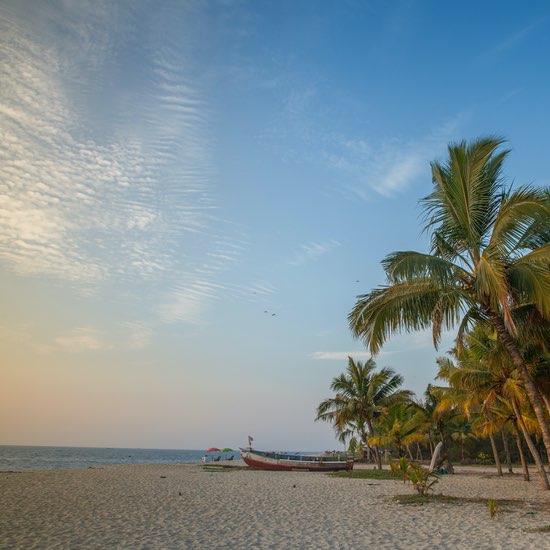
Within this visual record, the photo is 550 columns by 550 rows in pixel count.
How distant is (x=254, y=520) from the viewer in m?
9.67

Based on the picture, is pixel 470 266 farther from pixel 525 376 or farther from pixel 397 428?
pixel 397 428

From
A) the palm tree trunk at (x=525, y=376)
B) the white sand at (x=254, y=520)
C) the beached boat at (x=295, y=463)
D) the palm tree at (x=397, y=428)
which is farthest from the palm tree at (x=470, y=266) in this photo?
the beached boat at (x=295, y=463)

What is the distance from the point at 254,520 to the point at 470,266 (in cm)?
726

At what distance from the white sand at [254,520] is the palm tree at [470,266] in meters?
2.58

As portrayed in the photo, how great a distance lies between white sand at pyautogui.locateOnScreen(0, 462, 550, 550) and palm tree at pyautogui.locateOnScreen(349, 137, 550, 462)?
8.46 ft

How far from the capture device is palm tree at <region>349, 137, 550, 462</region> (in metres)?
9.04

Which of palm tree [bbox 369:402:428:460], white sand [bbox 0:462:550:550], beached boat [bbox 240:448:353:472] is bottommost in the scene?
white sand [bbox 0:462:550:550]

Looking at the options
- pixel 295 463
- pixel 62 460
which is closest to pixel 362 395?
pixel 295 463

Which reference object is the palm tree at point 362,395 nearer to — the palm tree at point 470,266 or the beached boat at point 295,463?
the beached boat at point 295,463

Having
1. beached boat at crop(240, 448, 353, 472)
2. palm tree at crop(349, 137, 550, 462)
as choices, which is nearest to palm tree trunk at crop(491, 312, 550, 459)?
palm tree at crop(349, 137, 550, 462)

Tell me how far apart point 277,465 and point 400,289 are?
70.4 feet

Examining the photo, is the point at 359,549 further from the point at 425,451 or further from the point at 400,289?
the point at 425,451

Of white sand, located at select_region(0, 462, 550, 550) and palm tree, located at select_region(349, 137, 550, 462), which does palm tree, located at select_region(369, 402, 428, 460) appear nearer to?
white sand, located at select_region(0, 462, 550, 550)

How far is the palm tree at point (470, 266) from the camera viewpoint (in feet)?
29.7
